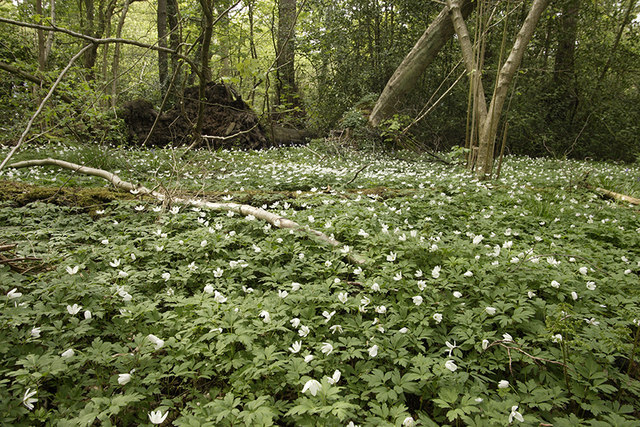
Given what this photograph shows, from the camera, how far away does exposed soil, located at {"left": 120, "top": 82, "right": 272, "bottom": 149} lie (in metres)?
11.5

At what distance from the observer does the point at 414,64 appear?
1226cm

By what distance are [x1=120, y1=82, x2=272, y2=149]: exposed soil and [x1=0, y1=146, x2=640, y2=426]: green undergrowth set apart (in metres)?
8.24

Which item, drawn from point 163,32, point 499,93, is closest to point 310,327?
point 499,93

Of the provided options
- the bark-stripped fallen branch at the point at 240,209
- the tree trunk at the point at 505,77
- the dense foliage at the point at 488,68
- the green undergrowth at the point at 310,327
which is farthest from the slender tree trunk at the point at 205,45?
the dense foliage at the point at 488,68

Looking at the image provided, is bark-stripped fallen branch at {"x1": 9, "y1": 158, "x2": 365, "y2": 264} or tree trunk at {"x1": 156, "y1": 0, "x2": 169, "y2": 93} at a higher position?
tree trunk at {"x1": 156, "y1": 0, "x2": 169, "y2": 93}

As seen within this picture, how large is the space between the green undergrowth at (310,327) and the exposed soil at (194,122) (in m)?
8.24

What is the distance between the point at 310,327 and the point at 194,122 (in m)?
11.6

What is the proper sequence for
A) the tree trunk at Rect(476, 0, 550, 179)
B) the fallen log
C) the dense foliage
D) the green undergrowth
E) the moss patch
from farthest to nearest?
the dense foliage
the tree trunk at Rect(476, 0, 550, 179)
the fallen log
the moss patch
the green undergrowth

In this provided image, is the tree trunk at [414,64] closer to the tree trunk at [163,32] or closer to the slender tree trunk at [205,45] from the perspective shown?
the tree trunk at [163,32]

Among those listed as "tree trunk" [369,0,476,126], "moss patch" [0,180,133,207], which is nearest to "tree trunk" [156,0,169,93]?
"tree trunk" [369,0,476,126]

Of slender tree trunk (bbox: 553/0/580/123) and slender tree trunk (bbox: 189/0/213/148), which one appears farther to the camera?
slender tree trunk (bbox: 553/0/580/123)

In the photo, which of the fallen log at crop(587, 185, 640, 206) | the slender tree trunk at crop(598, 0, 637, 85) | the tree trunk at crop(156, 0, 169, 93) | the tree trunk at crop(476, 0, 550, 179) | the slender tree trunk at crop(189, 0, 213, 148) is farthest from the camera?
the tree trunk at crop(156, 0, 169, 93)

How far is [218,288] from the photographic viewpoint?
2.70 metres

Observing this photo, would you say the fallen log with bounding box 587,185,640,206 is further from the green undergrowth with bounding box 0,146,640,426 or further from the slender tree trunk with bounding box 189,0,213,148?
the slender tree trunk with bounding box 189,0,213,148
